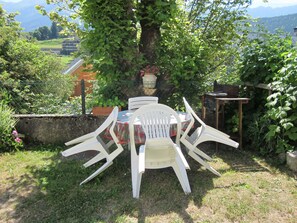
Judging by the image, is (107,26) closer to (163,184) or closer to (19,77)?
(163,184)

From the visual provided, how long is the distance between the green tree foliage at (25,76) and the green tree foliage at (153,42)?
1.63 meters

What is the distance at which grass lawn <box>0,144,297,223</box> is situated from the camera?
2574 millimetres

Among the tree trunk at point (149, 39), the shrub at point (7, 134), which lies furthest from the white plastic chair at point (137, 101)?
the shrub at point (7, 134)

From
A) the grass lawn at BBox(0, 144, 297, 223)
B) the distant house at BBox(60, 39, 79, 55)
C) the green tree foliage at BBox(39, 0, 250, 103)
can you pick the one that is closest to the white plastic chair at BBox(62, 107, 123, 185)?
the grass lawn at BBox(0, 144, 297, 223)

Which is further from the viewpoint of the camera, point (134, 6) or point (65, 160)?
point (134, 6)

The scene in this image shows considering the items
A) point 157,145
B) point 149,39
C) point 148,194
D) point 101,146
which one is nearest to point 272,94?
point 157,145

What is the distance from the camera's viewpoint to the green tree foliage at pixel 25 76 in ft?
18.8

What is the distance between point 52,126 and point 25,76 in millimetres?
2794

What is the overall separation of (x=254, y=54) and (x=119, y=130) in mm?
2491

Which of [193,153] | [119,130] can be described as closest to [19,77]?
[119,130]

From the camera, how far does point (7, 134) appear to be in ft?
14.4

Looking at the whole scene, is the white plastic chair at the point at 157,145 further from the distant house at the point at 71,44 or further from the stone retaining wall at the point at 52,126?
the distant house at the point at 71,44

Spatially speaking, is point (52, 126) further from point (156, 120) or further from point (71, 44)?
point (71, 44)

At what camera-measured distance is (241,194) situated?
2902 millimetres
